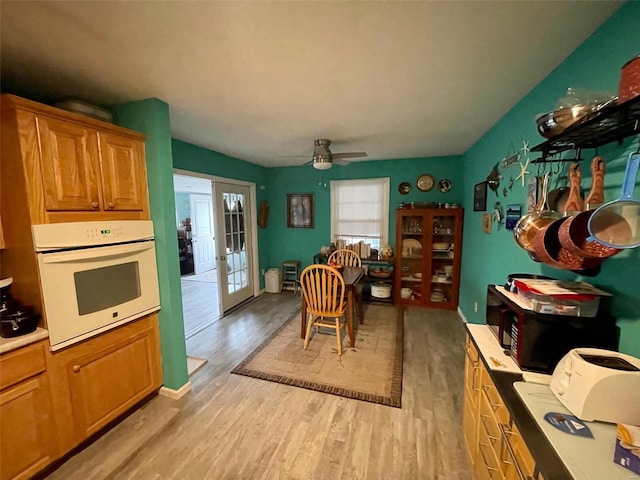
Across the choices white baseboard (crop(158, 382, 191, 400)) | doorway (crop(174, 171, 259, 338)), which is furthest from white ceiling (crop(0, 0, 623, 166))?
white baseboard (crop(158, 382, 191, 400))

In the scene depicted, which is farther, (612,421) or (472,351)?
(472,351)

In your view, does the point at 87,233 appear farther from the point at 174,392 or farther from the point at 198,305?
the point at 198,305

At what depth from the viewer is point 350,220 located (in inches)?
184

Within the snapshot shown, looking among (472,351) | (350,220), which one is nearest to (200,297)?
(350,220)

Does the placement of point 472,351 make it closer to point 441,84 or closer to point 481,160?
point 441,84

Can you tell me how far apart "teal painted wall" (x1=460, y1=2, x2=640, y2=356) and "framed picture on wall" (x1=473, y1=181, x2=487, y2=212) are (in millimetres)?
144

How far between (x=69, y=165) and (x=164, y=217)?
1.98 feet

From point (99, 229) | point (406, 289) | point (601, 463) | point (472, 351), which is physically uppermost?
point (99, 229)

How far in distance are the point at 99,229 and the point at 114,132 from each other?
2.22 ft

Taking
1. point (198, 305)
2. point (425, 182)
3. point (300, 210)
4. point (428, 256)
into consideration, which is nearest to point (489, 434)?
point (428, 256)

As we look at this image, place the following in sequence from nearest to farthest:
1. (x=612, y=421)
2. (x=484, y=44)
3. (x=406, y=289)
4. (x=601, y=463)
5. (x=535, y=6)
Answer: (x=601, y=463) → (x=612, y=421) → (x=535, y=6) → (x=484, y=44) → (x=406, y=289)

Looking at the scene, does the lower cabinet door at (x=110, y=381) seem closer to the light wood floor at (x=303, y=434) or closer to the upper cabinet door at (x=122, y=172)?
the light wood floor at (x=303, y=434)

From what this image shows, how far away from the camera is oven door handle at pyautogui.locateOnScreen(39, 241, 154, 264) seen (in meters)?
1.44

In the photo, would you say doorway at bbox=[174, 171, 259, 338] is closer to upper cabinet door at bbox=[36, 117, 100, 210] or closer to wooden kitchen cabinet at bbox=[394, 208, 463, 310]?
upper cabinet door at bbox=[36, 117, 100, 210]
